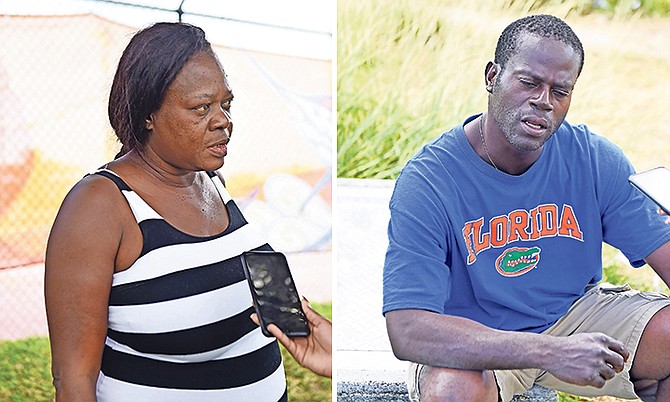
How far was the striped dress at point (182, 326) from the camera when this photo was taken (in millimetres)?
1840

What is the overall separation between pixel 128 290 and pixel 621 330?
1.03 meters

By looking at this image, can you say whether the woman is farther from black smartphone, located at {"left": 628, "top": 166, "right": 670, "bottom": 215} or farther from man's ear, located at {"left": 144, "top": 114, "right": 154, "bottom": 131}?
black smartphone, located at {"left": 628, "top": 166, "right": 670, "bottom": 215}

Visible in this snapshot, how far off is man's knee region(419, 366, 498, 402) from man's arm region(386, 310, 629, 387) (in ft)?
0.05

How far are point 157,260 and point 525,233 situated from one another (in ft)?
2.66

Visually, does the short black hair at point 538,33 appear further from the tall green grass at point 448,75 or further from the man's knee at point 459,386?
the tall green grass at point 448,75

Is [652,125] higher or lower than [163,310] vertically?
lower

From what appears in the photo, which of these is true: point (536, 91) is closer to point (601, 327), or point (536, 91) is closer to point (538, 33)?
point (538, 33)

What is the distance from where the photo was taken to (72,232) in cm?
173

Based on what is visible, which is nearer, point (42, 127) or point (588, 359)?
point (588, 359)

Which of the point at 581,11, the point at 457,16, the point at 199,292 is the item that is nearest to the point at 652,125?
the point at 581,11

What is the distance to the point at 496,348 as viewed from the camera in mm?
1855

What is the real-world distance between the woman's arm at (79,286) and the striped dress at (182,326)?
0.06m

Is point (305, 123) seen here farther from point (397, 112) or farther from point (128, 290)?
point (128, 290)

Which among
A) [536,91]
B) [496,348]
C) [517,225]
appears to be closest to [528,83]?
[536,91]
